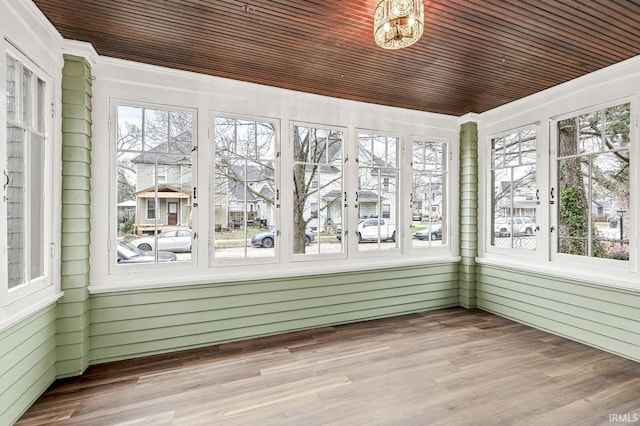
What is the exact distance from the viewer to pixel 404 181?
4.23 m

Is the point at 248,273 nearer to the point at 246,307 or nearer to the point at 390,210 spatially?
the point at 246,307

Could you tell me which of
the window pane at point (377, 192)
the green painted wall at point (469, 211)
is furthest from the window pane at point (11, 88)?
the green painted wall at point (469, 211)

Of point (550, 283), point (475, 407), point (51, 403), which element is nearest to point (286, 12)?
point (475, 407)

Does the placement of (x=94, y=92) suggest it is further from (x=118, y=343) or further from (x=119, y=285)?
(x=118, y=343)

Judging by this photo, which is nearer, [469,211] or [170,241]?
[170,241]

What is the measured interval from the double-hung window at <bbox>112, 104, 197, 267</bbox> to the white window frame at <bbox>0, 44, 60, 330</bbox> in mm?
526

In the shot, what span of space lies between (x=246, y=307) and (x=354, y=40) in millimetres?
2667

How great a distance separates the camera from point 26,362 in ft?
7.11

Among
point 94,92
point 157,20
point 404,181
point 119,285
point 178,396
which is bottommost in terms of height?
point 178,396

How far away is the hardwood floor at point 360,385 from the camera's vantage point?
2129 millimetres

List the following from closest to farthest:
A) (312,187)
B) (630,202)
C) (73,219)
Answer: (73,219) < (630,202) < (312,187)

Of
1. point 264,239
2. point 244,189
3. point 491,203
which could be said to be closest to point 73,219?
point 244,189

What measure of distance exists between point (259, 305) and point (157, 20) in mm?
2628

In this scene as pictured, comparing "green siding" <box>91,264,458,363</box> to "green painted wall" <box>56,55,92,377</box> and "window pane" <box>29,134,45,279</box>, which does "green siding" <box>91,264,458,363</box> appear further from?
"window pane" <box>29,134,45,279</box>
